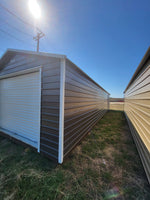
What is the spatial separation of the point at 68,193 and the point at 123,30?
19.3 ft

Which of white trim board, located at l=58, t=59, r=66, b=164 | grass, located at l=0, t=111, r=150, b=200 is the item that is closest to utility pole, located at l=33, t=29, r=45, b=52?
white trim board, located at l=58, t=59, r=66, b=164

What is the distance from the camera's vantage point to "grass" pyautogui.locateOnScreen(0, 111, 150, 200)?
1.19m

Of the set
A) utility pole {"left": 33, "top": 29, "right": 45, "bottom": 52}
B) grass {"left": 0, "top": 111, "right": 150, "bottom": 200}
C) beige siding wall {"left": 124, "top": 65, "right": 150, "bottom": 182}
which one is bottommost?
grass {"left": 0, "top": 111, "right": 150, "bottom": 200}

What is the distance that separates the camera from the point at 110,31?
12.4 feet

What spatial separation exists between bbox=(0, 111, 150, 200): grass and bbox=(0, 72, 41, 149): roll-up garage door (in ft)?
1.75

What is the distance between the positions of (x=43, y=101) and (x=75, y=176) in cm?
177

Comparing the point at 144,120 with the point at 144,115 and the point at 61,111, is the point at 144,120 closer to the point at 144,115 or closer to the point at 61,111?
the point at 144,115

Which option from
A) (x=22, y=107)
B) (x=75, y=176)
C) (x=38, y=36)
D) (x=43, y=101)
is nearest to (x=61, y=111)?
(x=43, y=101)

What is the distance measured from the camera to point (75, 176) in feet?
4.82

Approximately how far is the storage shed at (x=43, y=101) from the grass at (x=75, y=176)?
26cm

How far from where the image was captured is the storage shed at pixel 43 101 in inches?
70.0

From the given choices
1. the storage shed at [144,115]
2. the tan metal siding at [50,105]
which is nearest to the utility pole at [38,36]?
the tan metal siding at [50,105]

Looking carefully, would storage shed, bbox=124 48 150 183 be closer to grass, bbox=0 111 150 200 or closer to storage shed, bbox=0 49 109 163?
grass, bbox=0 111 150 200

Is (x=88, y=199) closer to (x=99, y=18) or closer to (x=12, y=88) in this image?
(x=12, y=88)
